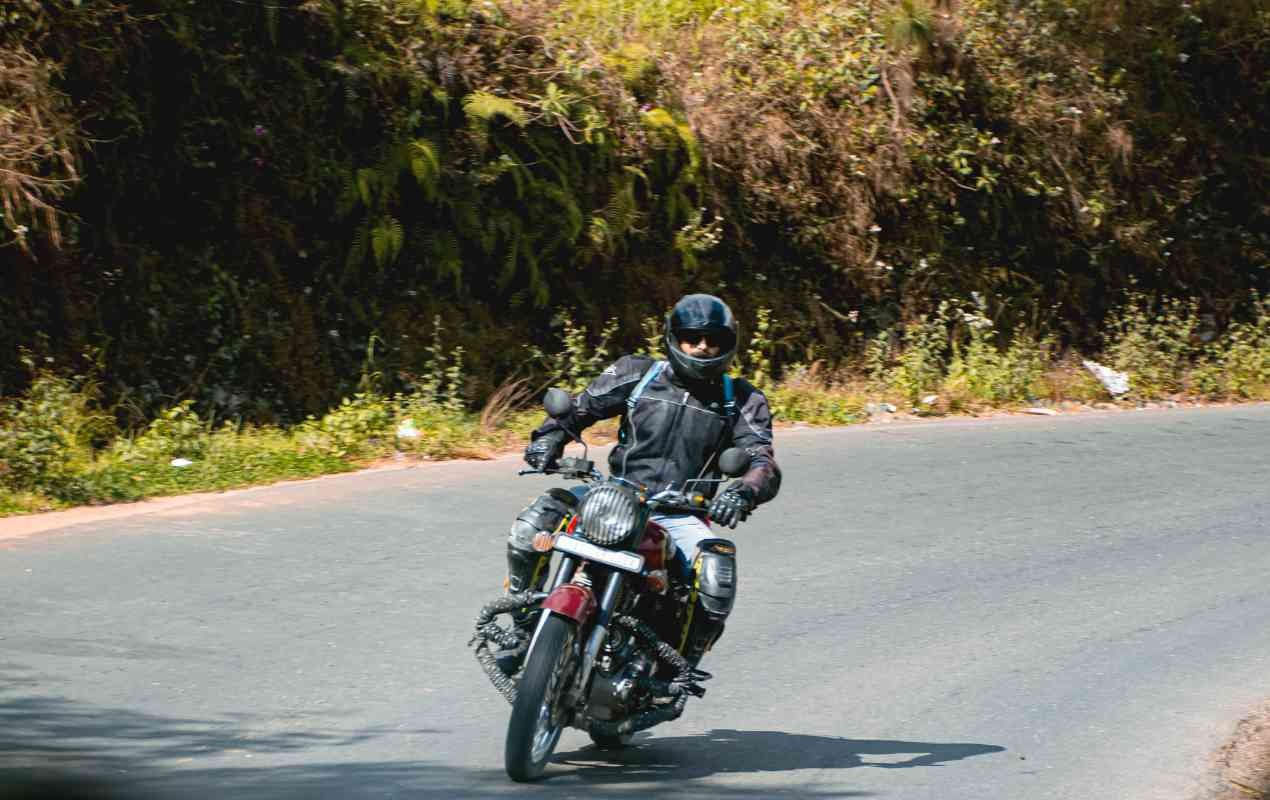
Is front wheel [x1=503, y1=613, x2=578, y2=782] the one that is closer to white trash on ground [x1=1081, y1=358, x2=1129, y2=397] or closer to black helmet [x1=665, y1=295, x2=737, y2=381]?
black helmet [x1=665, y1=295, x2=737, y2=381]

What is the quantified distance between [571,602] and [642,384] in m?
1.33

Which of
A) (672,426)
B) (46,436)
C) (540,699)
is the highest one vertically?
(672,426)

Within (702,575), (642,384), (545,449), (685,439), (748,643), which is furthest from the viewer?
(748,643)

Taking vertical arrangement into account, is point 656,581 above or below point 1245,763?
above

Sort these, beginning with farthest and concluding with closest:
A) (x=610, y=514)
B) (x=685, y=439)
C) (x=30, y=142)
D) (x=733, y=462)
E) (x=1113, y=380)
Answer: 1. (x=1113, y=380)
2. (x=30, y=142)
3. (x=685, y=439)
4. (x=733, y=462)
5. (x=610, y=514)

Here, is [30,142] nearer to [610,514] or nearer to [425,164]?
[425,164]

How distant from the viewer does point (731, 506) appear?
6277 mm

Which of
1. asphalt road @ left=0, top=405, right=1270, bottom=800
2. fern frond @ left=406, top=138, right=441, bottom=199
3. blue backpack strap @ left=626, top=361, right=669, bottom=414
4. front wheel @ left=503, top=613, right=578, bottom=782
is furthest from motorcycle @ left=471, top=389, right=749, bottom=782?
fern frond @ left=406, top=138, right=441, bottom=199

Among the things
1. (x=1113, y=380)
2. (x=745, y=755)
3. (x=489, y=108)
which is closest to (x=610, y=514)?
(x=745, y=755)

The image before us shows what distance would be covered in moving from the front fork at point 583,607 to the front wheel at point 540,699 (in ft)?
0.12

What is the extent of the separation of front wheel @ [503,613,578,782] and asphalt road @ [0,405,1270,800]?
14 centimetres

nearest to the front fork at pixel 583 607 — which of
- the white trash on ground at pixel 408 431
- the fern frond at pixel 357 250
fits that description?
the white trash on ground at pixel 408 431

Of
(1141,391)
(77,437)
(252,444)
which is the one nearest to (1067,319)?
(1141,391)

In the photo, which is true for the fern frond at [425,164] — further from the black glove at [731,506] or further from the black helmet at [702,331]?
the black glove at [731,506]
